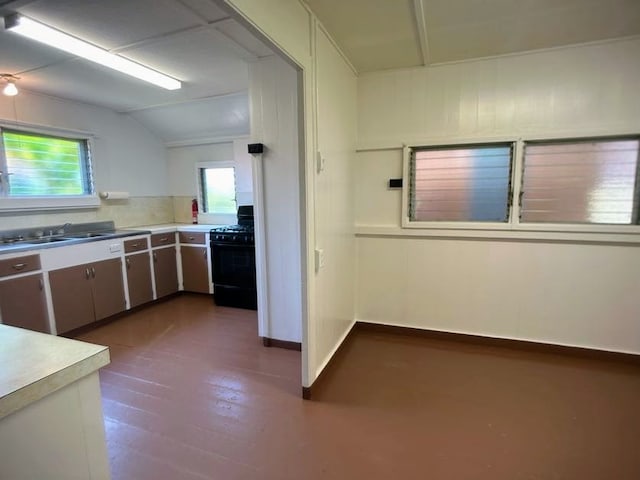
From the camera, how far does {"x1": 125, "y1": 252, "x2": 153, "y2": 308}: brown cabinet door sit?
150 inches

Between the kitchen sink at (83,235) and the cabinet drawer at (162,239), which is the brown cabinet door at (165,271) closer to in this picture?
the cabinet drawer at (162,239)

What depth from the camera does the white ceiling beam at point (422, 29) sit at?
1966mm

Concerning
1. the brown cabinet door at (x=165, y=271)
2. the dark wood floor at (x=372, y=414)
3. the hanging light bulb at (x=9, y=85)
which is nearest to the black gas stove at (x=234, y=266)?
the brown cabinet door at (x=165, y=271)

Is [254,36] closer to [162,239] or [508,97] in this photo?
[508,97]

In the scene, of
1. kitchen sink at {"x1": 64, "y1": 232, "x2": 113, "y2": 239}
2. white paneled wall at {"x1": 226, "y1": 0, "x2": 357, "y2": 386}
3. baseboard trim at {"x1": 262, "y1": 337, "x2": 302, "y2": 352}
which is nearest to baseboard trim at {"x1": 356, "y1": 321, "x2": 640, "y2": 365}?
white paneled wall at {"x1": 226, "y1": 0, "x2": 357, "y2": 386}

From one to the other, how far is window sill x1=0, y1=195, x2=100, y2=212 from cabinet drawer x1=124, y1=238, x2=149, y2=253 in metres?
0.71

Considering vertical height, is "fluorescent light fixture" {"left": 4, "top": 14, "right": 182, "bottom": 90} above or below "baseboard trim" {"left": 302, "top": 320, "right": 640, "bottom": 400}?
above

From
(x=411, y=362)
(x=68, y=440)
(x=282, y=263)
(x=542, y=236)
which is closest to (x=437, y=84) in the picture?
(x=542, y=236)

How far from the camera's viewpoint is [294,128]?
8.86ft

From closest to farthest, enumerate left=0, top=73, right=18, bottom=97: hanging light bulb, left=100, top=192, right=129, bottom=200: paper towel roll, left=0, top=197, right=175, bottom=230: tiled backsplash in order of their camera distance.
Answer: left=0, top=73, right=18, bottom=97: hanging light bulb → left=0, top=197, right=175, bottom=230: tiled backsplash → left=100, top=192, right=129, bottom=200: paper towel roll

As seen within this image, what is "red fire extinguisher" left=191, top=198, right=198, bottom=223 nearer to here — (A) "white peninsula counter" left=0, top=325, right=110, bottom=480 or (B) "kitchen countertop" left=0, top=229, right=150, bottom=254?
(B) "kitchen countertop" left=0, top=229, right=150, bottom=254

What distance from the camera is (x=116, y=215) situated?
14.1 feet

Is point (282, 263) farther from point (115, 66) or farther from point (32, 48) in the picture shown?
point (32, 48)

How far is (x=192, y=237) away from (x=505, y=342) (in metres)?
3.74
